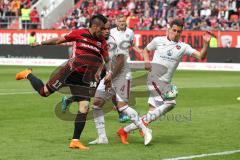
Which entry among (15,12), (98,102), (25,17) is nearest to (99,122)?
(98,102)

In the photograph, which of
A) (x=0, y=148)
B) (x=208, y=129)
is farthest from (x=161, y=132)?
(x=0, y=148)

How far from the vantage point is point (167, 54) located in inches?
501

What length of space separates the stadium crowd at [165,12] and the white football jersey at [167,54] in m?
27.1

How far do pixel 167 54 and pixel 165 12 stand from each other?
108ft

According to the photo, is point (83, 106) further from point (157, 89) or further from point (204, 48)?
point (204, 48)

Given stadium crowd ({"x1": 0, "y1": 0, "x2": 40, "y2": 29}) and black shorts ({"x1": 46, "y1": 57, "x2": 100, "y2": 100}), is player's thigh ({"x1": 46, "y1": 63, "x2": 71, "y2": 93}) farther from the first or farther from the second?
stadium crowd ({"x1": 0, "y1": 0, "x2": 40, "y2": 29})

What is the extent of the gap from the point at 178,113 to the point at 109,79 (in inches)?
233

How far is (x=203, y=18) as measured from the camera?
1709 inches

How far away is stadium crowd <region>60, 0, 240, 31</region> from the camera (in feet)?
140

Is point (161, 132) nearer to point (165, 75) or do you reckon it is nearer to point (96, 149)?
point (165, 75)

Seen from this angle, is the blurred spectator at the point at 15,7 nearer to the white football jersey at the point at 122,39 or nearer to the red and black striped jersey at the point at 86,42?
the white football jersey at the point at 122,39

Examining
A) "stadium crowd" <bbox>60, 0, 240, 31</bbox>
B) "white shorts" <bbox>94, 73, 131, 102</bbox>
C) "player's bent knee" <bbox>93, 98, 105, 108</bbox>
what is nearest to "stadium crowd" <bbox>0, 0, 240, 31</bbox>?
"stadium crowd" <bbox>60, 0, 240, 31</bbox>

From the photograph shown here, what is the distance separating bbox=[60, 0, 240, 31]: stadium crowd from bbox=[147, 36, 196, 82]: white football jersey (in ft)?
89.0

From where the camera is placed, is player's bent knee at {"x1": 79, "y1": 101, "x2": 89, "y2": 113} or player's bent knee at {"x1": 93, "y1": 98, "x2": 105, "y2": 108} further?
player's bent knee at {"x1": 93, "y1": 98, "x2": 105, "y2": 108}
